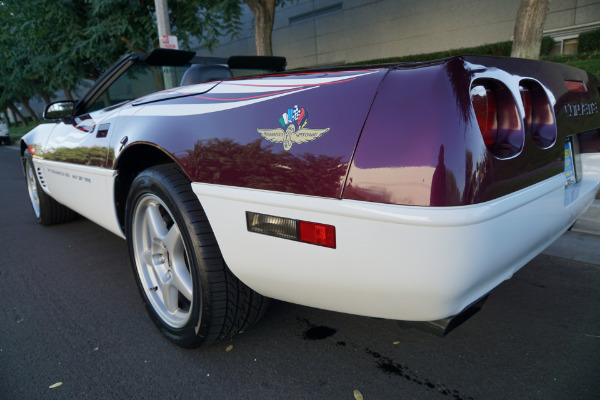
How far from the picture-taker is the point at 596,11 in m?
9.77

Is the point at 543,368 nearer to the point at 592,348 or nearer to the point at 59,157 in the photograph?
the point at 592,348

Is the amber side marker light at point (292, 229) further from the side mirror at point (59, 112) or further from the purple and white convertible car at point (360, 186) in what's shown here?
the side mirror at point (59, 112)

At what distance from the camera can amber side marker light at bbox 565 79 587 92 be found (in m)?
1.94

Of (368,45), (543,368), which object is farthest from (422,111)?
→ (368,45)

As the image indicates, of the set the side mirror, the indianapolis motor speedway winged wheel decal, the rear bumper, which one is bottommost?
the rear bumper

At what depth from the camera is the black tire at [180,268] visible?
187 centimetres

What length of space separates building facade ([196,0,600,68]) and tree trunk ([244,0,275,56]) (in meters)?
5.49

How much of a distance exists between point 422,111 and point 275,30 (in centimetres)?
1816

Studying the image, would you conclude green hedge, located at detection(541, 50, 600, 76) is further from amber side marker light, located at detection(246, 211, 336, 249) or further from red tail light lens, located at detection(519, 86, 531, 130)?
amber side marker light, located at detection(246, 211, 336, 249)

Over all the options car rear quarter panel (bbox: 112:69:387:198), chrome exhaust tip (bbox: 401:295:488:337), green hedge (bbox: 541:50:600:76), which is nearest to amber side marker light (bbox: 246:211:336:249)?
car rear quarter panel (bbox: 112:69:387:198)

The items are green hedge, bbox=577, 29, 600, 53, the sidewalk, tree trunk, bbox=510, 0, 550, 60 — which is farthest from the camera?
green hedge, bbox=577, 29, 600, 53

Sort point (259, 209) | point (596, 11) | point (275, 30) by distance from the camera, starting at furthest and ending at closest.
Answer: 1. point (275, 30)
2. point (596, 11)
3. point (259, 209)

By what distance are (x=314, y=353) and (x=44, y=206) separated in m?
3.78

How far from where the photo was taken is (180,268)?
2.17m
